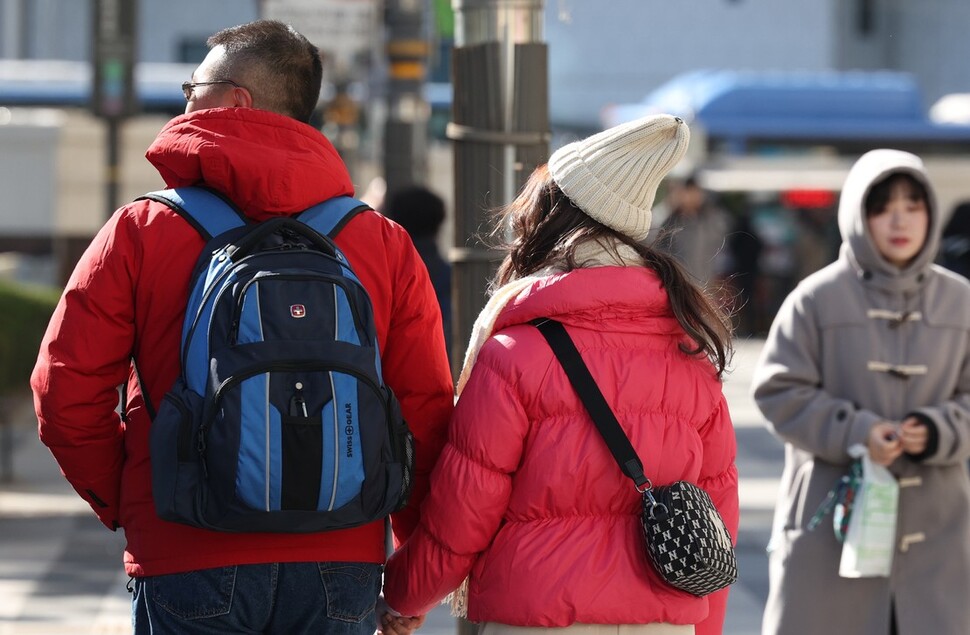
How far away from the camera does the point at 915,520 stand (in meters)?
4.68

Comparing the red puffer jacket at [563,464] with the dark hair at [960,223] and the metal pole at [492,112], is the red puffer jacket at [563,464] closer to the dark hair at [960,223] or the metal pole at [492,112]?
the metal pole at [492,112]

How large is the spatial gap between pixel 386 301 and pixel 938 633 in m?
2.22

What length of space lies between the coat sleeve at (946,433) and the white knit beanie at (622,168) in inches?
63.2

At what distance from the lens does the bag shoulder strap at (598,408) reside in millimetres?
3100

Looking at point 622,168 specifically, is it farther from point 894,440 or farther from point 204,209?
point 894,440

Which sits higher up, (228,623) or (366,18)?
(366,18)

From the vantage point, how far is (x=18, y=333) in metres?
10.4

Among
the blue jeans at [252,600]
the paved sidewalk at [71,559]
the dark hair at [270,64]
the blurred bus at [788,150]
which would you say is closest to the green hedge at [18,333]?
the paved sidewalk at [71,559]

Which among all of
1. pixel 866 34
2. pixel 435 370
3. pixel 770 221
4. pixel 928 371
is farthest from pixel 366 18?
pixel 866 34

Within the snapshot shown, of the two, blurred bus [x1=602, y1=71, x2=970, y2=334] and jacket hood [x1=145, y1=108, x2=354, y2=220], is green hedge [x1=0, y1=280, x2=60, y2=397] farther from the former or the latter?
blurred bus [x1=602, y1=71, x2=970, y2=334]

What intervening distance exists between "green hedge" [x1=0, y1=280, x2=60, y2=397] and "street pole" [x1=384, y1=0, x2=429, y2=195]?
2.56 meters

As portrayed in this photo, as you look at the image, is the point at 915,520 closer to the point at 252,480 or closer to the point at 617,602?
the point at 617,602

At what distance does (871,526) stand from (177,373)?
90.5 inches

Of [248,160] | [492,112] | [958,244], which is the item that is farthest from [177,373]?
[958,244]
